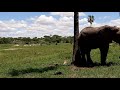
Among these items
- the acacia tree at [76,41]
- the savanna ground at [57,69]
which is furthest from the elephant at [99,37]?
the savanna ground at [57,69]

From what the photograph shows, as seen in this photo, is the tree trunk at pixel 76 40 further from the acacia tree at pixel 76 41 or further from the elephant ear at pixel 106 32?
the elephant ear at pixel 106 32

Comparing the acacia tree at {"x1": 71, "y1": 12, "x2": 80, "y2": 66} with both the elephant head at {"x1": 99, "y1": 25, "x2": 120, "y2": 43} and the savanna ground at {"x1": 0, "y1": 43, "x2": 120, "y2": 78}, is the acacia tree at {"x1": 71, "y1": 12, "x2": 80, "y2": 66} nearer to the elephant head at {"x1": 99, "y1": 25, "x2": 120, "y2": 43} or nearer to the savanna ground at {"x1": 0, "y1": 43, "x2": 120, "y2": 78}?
the savanna ground at {"x1": 0, "y1": 43, "x2": 120, "y2": 78}

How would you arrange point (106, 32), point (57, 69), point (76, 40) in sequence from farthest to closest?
point (76, 40)
point (106, 32)
point (57, 69)

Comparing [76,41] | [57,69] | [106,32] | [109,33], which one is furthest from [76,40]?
[57,69]

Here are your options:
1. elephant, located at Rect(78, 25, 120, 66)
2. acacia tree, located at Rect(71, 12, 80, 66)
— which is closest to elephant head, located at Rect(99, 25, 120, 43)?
elephant, located at Rect(78, 25, 120, 66)

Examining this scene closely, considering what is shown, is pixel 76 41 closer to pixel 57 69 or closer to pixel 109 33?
pixel 109 33

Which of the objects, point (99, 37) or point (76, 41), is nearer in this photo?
point (99, 37)

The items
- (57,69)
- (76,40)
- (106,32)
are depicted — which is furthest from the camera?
(76,40)

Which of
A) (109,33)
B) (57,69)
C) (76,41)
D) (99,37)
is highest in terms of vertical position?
(109,33)

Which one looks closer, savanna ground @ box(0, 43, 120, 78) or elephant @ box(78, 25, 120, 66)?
savanna ground @ box(0, 43, 120, 78)
